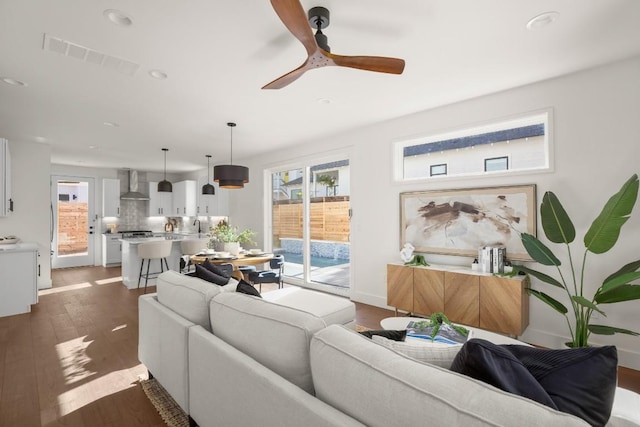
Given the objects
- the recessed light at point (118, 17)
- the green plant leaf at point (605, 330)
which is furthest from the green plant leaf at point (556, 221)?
the recessed light at point (118, 17)

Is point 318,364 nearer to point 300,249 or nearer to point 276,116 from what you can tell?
point 276,116

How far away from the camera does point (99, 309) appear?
4.42m

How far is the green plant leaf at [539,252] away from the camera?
2.74 metres

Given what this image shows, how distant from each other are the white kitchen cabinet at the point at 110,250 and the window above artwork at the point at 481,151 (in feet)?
24.6

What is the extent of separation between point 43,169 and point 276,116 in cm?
446

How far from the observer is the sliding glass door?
5.35 metres

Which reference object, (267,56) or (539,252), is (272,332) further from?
(539,252)

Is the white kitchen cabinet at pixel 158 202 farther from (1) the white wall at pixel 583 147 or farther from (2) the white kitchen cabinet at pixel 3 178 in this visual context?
(1) the white wall at pixel 583 147

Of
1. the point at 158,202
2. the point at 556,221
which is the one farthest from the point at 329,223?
the point at 158,202

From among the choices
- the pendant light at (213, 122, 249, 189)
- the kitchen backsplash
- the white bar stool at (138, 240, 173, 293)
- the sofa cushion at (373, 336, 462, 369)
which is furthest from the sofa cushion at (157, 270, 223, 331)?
the kitchen backsplash

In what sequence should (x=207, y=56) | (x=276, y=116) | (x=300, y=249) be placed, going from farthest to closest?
1. (x=300, y=249)
2. (x=276, y=116)
3. (x=207, y=56)

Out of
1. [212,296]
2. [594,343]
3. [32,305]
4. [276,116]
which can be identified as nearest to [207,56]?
[276,116]

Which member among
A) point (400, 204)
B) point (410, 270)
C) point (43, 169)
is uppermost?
point (43, 169)

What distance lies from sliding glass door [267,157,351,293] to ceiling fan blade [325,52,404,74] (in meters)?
2.99
